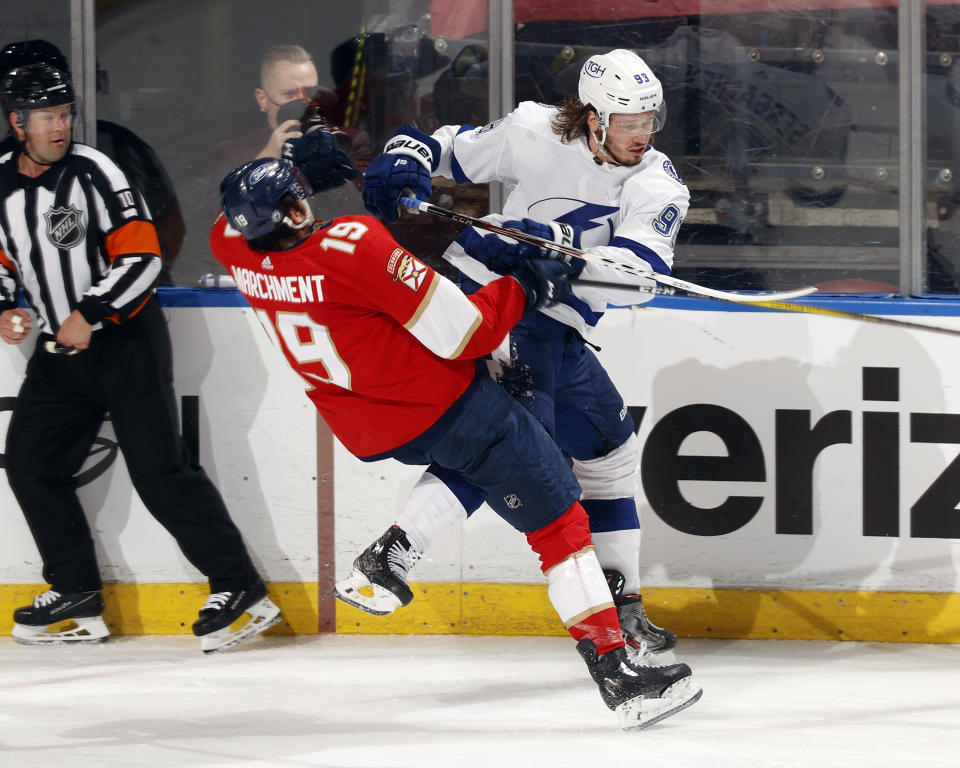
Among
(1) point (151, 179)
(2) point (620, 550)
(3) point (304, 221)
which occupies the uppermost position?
(1) point (151, 179)

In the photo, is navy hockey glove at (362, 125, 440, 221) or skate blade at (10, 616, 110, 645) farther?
skate blade at (10, 616, 110, 645)

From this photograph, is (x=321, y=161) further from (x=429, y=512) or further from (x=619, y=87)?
(x=429, y=512)

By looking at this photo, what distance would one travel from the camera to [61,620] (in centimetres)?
360

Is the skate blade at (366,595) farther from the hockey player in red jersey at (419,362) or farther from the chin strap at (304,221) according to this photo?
the chin strap at (304,221)

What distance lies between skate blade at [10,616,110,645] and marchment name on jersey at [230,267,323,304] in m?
1.32

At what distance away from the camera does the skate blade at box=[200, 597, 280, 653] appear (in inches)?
139

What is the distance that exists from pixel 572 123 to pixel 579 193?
0.55ft

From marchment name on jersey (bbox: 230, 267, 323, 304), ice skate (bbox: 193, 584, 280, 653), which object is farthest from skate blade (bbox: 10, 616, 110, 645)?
marchment name on jersey (bbox: 230, 267, 323, 304)

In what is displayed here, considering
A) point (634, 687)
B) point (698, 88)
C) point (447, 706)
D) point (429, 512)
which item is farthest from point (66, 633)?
point (698, 88)

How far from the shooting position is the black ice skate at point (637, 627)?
3334mm

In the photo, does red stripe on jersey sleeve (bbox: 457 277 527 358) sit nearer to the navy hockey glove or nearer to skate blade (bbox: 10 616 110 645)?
the navy hockey glove

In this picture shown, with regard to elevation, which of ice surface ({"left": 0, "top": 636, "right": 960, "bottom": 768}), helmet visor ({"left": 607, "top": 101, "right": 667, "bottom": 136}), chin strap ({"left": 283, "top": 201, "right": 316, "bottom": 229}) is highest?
helmet visor ({"left": 607, "top": 101, "right": 667, "bottom": 136})

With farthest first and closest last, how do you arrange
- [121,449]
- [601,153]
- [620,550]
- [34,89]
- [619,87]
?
[121,449], [34,89], [620,550], [601,153], [619,87]

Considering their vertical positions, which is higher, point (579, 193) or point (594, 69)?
point (594, 69)
